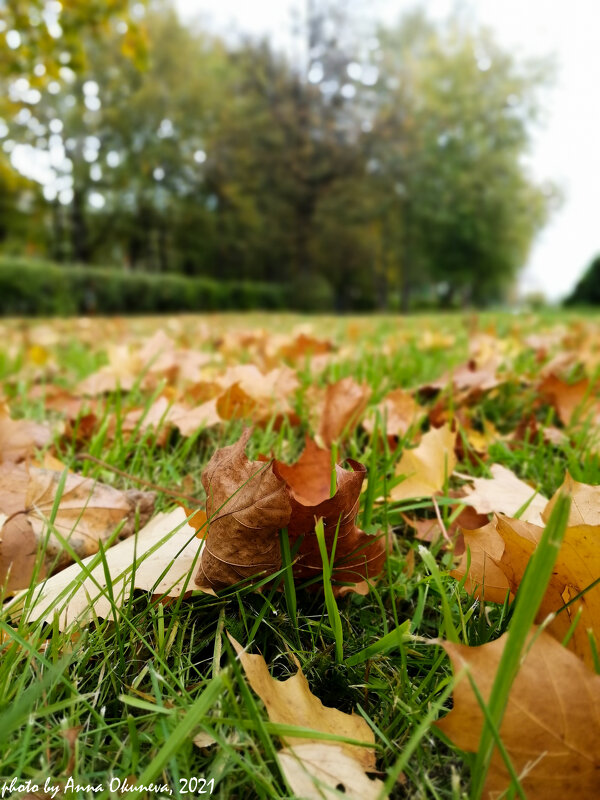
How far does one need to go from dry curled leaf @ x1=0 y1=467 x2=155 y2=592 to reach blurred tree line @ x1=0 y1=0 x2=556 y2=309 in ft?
62.0

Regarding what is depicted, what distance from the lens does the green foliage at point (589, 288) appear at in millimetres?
17672

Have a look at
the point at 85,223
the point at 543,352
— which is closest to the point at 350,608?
the point at 543,352

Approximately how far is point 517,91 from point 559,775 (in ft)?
84.0

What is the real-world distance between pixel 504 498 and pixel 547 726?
0.42 meters

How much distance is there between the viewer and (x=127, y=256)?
83.5ft

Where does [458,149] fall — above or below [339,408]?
above

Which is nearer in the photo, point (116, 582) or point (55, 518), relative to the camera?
point (116, 582)

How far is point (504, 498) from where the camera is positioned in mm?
744

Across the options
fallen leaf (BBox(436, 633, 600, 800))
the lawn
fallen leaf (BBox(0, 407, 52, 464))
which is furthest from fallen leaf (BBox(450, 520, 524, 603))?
fallen leaf (BBox(0, 407, 52, 464))

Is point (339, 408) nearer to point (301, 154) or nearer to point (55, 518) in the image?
point (55, 518)

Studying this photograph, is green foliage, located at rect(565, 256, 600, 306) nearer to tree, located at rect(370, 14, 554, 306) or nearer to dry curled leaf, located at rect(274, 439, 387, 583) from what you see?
tree, located at rect(370, 14, 554, 306)

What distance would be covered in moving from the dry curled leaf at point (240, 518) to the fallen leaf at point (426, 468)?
321mm

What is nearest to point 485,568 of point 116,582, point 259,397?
point 116,582

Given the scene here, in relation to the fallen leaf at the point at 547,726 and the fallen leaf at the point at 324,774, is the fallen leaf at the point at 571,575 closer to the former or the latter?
the fallen leaf at the point at 547,726
